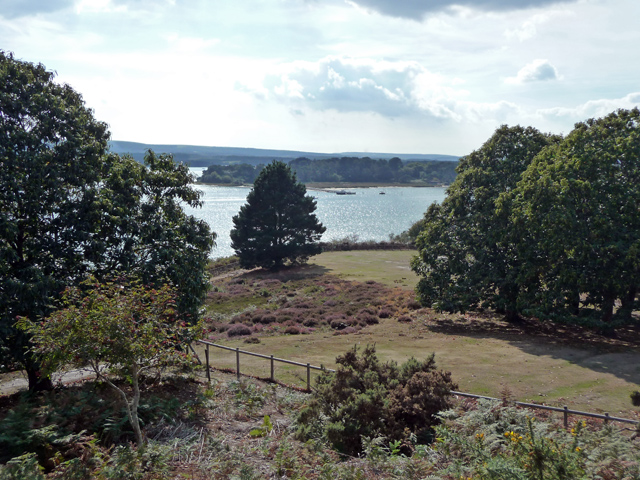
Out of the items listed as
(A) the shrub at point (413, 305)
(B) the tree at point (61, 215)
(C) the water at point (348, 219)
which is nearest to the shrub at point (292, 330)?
(A) the shrub at point (413, 305)

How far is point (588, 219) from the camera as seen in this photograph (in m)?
24.7

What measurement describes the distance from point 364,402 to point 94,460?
21.5 ft

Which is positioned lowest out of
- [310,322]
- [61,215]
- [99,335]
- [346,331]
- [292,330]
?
[310,322]

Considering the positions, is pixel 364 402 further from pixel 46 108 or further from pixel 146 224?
pixel 46 108

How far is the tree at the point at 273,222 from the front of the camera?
6450 cm

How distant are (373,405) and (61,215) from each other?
11.5 m

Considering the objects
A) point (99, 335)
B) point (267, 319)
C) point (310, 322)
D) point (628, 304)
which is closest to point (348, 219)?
point (267, 319)

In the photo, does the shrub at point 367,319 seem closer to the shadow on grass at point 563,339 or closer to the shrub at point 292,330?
the shadow on grass at point 563,339

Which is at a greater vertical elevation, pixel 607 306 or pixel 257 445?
pixel 607 306

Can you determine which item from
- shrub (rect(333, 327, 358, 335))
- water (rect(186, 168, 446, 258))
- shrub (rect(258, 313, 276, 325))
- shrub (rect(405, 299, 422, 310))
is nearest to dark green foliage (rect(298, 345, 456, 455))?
shrub (rect(333, 327, 358, 335))

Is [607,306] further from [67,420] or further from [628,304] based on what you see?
[67,420]

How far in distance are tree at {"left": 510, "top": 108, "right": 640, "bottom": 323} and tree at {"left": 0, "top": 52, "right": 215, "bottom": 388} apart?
1793cm

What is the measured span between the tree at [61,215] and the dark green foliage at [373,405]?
6611mm

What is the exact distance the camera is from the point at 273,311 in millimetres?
39594
